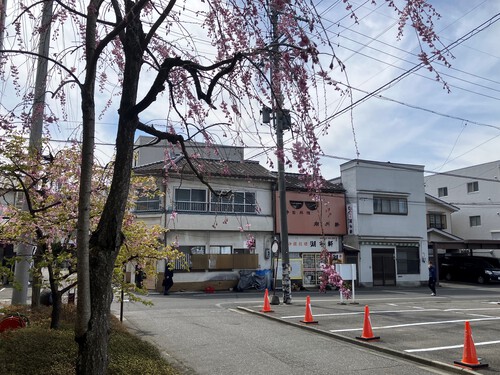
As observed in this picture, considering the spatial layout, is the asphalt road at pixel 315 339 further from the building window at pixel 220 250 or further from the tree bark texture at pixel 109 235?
the building window at pixel 220 250

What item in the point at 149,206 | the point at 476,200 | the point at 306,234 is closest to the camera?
the point at 149,206

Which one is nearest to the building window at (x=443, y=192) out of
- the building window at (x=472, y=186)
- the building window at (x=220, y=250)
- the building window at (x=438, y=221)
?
the building window at (x=472, y=186)

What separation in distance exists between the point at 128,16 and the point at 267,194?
25.4 meters

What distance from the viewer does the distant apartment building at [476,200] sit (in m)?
43.2

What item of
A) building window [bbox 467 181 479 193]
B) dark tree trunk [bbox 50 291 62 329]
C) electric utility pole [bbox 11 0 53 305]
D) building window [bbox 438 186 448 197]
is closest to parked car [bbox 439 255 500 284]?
building window [bbox 467 181 479 193]

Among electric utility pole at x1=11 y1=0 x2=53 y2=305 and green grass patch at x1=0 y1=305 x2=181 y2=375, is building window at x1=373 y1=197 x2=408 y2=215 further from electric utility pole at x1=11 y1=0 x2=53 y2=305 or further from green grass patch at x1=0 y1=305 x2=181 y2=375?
green grass patch at x1=0 y1=305 x2=181 y2=375

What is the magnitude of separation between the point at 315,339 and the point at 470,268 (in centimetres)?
3193

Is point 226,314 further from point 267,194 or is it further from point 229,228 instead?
point 267,194

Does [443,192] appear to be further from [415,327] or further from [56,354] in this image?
[56,354]

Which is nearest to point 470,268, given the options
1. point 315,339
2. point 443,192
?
point 443,192

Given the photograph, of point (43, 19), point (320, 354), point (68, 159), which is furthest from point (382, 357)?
point (43, 19)

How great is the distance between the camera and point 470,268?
37.1 m

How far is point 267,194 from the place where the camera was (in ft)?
96.8

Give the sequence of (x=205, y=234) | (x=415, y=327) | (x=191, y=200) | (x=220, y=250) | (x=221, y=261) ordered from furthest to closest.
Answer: (x=220, y=250) < (x=191, y=200) < (x=205, y=234) < (x=221, y=261) < (x=415, y=327)
